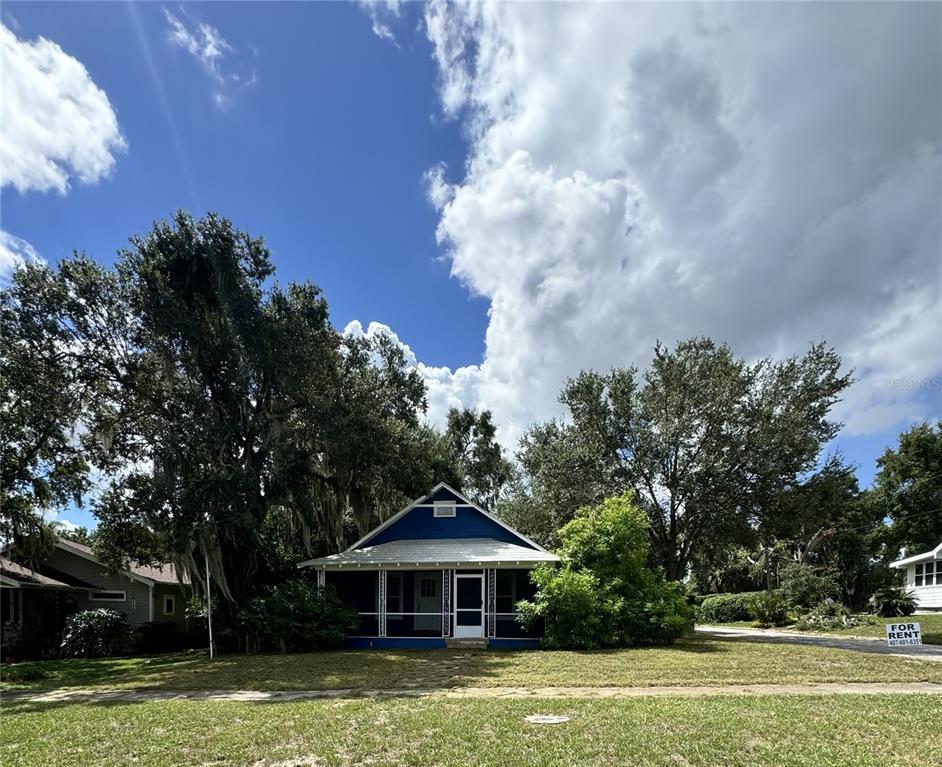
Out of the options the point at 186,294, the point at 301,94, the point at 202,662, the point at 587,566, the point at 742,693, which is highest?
the point at 301,94

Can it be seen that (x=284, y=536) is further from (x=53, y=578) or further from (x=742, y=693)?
(x=742, y=693)

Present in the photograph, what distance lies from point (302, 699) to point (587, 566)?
9718 mm

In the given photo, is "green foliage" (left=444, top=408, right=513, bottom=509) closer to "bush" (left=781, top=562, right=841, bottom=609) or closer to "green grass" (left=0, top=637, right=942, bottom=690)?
"bush" (left=781, top=562, right=841, bottom=609)

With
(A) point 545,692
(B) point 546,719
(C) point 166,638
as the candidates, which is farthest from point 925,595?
(C) point 166,638

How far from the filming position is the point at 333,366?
63.5 ft

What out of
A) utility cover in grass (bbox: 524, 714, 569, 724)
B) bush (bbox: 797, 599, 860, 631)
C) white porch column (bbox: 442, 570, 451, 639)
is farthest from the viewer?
bush (bbox: 797, 599, 860, 631)

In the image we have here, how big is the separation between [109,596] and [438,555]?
13.0 metres

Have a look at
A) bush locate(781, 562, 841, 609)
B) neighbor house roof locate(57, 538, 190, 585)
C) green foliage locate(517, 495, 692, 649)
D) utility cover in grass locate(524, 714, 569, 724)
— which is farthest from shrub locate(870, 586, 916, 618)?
neighbor house roof locate(57, 538, 190, 585)

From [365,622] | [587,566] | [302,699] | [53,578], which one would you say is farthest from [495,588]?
[53,578]

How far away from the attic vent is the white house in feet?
84.3

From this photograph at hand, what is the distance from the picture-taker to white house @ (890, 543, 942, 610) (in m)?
30.9

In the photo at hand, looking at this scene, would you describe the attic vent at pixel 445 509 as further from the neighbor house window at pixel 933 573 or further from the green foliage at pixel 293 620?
the neighbor house window at pixel 933 573

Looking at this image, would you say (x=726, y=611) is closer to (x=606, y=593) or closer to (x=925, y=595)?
(x=925, y=595)

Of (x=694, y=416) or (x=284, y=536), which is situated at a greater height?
(x=694, y=416)
